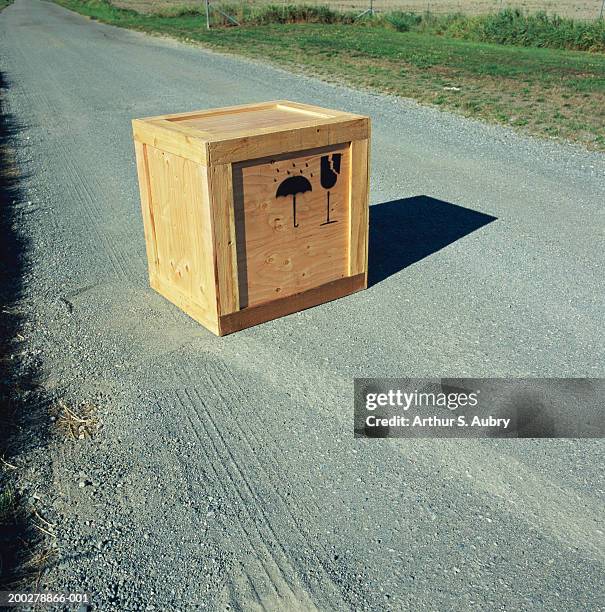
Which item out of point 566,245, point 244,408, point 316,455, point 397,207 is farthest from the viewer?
point 397,207

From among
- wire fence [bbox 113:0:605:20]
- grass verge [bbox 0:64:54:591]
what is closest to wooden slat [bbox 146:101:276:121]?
grass verge [bbox 0:64:54:591]

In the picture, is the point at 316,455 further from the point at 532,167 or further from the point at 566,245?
the point at 532,167

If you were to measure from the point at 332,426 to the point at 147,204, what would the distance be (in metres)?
2.54

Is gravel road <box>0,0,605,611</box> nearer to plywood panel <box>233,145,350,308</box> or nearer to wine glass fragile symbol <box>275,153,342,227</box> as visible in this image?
plywood panel <box>233,145,350,308</box>

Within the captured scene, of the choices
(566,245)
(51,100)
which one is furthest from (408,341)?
(51,100)

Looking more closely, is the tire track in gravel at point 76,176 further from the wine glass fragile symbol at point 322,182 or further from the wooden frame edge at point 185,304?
the wine glass fragile symbol at point 322,182

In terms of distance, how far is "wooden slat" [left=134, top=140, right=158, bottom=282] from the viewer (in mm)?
5584

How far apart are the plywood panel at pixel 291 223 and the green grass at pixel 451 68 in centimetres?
590

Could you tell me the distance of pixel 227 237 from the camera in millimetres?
4945

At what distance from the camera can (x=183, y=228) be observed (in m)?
5.27

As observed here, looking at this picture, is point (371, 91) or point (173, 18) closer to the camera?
point (371, 91)

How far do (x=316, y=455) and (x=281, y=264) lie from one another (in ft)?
5.97

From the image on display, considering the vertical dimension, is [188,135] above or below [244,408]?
above

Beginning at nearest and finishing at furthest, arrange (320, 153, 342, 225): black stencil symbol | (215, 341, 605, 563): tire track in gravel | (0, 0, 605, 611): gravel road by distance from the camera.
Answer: (0, 0, 605, 611): gravel road
(215, 341, 605, 563): tire track in gravel
(320, 153, 342, 225): black stencil symbol
